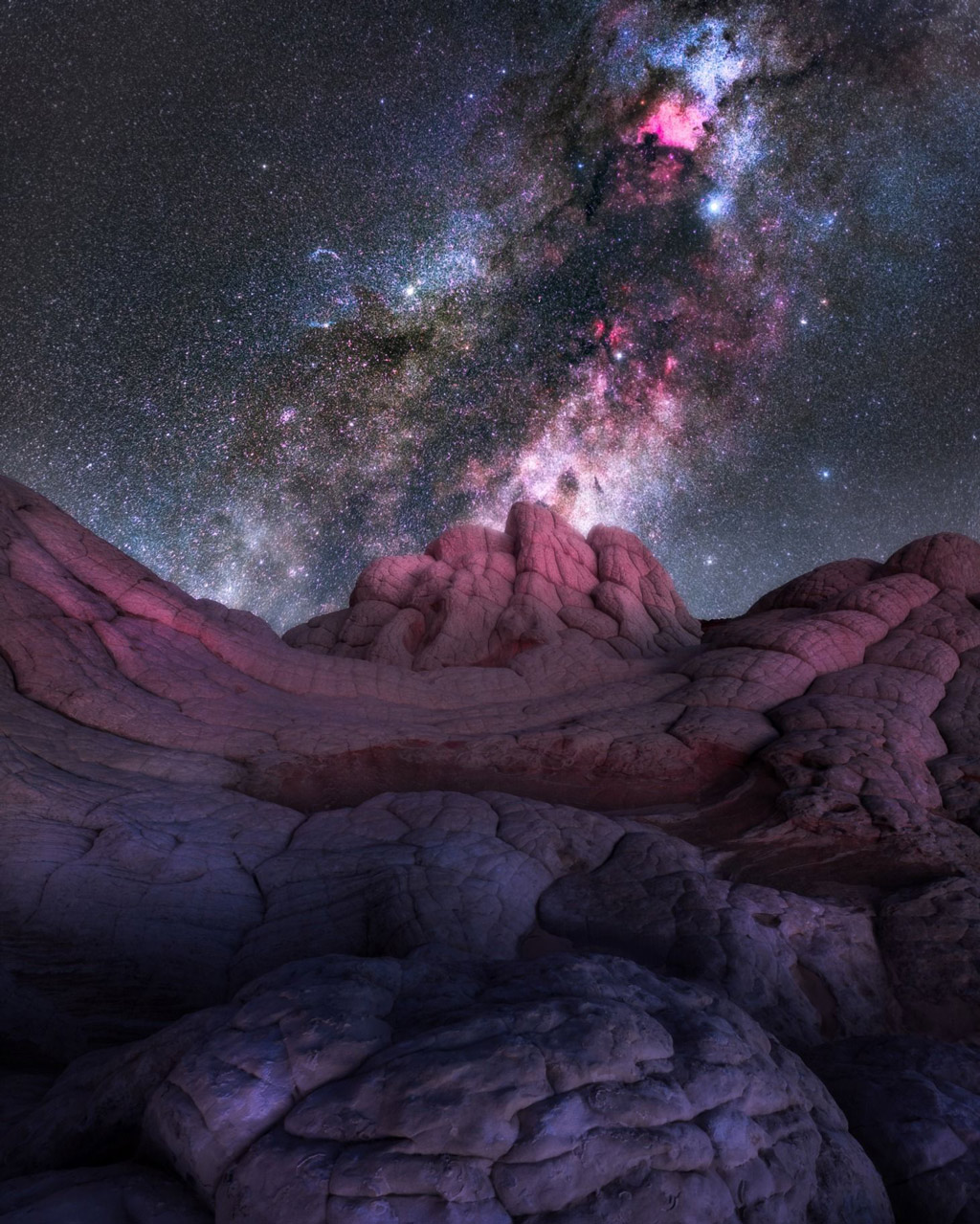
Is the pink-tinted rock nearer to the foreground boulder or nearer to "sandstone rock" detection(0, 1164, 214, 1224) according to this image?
the foreground boulder

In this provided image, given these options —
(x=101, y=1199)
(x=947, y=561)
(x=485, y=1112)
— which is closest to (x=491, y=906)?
(x=485, y=1112)

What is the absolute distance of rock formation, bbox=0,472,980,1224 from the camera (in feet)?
9.42

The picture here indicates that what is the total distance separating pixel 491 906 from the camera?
6918mm

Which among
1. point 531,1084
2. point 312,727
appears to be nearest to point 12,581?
point 312,727

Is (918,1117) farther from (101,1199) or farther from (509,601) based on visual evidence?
(509,601)

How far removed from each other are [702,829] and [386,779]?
519cm

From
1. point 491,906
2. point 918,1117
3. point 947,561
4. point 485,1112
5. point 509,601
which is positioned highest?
point 509,601

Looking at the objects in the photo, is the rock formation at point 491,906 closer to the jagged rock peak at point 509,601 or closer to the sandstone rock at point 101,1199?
the sandstone rock at point 101,1199

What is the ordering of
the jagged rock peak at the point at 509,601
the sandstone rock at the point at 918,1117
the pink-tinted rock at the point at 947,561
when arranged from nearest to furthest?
1. the sandstone rock at the point at 918,1117
2. the pink-tinted rock at the point at 947,561
3. the jagged rock peak at the point at 509,601

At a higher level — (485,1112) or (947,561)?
(947,561)

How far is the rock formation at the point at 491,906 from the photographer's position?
2871mm

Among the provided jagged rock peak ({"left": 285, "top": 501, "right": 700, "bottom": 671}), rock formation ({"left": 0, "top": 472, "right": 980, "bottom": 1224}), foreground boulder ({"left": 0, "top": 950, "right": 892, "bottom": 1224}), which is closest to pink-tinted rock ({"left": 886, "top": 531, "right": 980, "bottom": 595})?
rock formation ({"left": 0, "top": 472, "right": 980, "bottom": 1224})

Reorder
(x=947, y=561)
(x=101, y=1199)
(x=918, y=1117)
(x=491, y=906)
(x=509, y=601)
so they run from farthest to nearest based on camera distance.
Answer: (x=509, y=601), (x=947, y=561), (x=491, y=906), (x=918, y=1117), (x=101, y=1199)

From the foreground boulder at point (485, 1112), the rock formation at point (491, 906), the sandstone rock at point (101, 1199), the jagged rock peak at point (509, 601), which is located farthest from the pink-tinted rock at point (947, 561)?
the sandstone rock at point (101, 1199)
